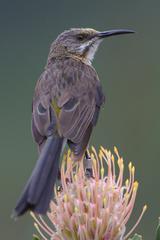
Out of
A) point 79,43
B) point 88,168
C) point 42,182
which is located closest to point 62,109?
point 88,168

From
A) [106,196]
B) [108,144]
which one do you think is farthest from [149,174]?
[106,196]

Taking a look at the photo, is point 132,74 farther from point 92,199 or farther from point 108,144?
point 92,199

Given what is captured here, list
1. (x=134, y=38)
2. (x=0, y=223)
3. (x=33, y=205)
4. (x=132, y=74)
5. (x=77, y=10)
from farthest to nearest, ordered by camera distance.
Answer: (x=77, y=10), (x=134, y=38), (x=132, y=74), (x=0, y=223), (x=33, y=205)

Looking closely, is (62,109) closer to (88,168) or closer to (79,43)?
(88,168)

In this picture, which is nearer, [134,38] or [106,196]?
[106,196]

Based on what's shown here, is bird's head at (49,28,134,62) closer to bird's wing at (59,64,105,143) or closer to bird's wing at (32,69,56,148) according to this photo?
bird's wing at (59,64,105,143)

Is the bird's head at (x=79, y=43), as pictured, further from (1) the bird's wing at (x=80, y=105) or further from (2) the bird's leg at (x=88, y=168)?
(2) the bird's leg at (x=88, y=168)

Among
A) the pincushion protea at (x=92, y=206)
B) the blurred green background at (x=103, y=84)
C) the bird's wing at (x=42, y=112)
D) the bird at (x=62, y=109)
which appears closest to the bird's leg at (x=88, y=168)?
the bird at (x=62, y=109)

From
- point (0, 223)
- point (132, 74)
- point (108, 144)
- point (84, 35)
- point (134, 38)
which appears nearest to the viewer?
point (84, 35)
